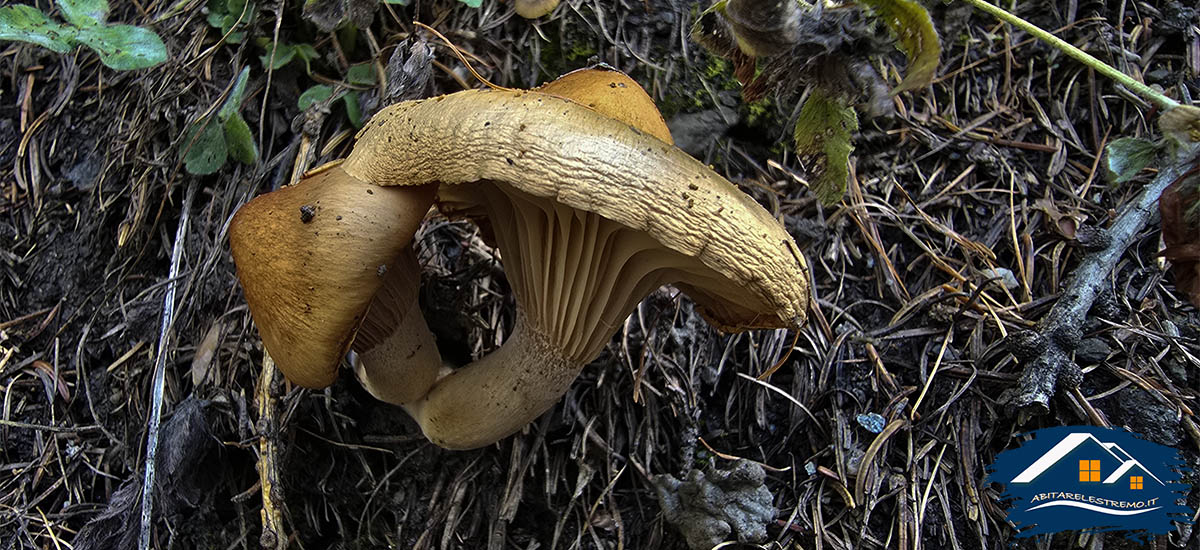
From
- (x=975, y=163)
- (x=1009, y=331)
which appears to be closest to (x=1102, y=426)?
(x=1009, y=331)

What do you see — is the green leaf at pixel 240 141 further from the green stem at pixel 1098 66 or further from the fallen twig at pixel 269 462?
A: the green stem at pixel 1098 66

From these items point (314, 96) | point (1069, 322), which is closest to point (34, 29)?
point (314, 96)

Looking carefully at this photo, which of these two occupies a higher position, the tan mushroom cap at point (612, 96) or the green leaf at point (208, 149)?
the tan mushroom cap at point (612, 96)

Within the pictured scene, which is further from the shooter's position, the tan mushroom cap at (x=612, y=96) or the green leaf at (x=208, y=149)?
the green leaf at (x=208, y=149)

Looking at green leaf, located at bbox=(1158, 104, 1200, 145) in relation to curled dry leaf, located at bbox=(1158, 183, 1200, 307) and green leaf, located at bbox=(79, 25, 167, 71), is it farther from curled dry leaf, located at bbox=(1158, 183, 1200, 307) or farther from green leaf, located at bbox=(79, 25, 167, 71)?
green leaf, located at bbox=(79, 25, 167, 71)

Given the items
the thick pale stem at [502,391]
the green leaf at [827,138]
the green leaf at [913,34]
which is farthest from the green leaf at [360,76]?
the green leaf at [913,34]

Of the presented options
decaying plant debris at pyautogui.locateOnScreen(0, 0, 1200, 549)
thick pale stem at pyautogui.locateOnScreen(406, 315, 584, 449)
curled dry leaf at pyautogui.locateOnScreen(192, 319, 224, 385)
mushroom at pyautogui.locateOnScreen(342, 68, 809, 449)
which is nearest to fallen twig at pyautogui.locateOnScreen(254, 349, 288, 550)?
decaying plant debris at pyautogui.locateOnScreen(0, 0, 1200, 549)

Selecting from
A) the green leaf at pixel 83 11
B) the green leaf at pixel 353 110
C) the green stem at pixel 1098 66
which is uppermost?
the green stem at pixel 1098 66
